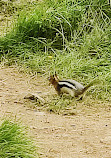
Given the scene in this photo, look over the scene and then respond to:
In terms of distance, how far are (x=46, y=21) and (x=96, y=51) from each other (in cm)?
127

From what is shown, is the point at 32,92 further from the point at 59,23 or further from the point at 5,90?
the point at 59,23

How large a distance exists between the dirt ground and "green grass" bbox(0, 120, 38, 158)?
201 millimetres

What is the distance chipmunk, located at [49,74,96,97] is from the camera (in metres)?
6.48

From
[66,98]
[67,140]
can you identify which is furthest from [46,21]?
[67,140]

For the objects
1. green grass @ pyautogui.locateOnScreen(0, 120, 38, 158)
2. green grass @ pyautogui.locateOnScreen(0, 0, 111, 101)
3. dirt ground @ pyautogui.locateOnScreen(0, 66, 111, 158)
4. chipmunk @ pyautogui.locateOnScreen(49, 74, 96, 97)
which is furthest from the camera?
green grass @ pyautogui.locateOnScreen(0, 0, 111, 101)

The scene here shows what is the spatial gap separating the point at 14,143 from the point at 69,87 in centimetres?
257

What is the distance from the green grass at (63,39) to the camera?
7930 mm

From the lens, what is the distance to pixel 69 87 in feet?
21.5

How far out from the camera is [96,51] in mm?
8141

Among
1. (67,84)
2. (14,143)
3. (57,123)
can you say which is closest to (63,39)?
(67,84)

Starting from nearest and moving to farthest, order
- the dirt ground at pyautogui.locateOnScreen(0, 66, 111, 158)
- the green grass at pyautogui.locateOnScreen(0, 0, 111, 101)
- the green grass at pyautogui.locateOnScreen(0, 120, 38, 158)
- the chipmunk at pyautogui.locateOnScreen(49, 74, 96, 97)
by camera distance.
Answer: the green grass at pyautogui.locateOnScreen(0, 120, 38, 158)
the dirt ground at pyautogui.locateOnScreen(0, 66, 111, 158)
the chipmunk at pyautogui.locateOnScreen(49, 74, 96, 97)
the green grass at pyautogui.locateOnScreen(0, 0, 111, 101)

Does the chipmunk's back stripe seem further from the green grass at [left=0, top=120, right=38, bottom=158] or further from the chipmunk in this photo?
the green grass at [left=0, top=120, right=38, bottom=158]

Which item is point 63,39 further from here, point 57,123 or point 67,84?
point 57,123

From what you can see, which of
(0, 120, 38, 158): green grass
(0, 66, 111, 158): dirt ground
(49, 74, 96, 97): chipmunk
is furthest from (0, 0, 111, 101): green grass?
(0, 120, 38, 158): green grass
